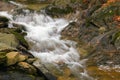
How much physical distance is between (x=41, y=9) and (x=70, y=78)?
10576 millimetres

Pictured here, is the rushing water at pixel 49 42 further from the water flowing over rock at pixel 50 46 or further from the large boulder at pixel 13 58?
the large boulder at pixel 13 58

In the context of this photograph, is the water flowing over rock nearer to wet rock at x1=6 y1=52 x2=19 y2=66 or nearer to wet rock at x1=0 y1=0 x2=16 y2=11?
wet rock at x1=6 y1=52 x2=19 y2=66

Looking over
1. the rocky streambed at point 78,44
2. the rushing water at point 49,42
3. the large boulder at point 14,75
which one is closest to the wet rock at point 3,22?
the rocky streambed at point 78,44

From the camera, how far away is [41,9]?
22141 millimetres

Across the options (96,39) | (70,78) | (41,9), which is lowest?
(70,78)

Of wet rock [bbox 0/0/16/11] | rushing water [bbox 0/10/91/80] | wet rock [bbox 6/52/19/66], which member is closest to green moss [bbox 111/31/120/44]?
rushing water [bbox 0/10/91/80]

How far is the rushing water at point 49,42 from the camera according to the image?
14.3 m

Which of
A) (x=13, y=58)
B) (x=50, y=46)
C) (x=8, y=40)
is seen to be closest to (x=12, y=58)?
(x=13, y=58)

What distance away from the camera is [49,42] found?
16844 mm

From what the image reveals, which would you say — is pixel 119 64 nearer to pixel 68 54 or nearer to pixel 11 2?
pixel 68 54

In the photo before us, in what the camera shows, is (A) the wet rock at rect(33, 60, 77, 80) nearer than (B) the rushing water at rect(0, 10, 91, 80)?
Yes

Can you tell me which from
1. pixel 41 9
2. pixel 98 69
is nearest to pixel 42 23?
pixel 41 9

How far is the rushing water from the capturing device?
46.9ft

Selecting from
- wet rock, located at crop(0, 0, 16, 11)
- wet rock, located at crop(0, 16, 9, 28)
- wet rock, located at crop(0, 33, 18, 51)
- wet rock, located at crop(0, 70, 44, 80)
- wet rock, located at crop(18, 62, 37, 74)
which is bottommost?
wet rock, located at crop(0, 70, 44, 80)
